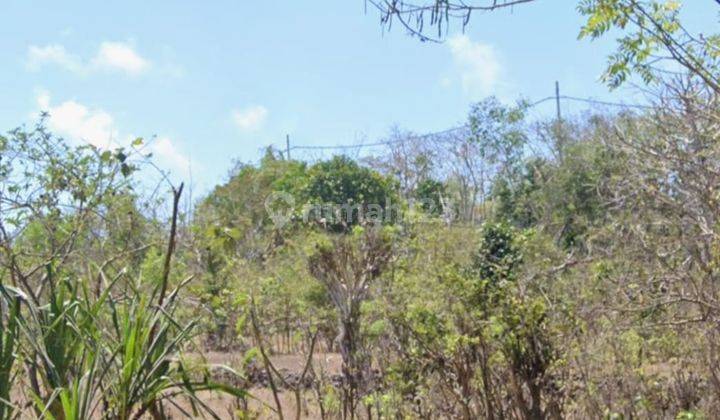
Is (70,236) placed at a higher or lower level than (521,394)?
higher

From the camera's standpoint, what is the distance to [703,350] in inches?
200

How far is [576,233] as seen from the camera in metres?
17.5

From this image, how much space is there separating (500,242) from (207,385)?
9.20m

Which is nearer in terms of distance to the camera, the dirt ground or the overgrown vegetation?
the overgrown vegetation

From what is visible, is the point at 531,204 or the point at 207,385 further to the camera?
the point at 531,204

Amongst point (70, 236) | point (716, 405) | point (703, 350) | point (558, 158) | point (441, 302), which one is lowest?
point (716, 405)

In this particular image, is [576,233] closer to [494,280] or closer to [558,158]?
[558,158]

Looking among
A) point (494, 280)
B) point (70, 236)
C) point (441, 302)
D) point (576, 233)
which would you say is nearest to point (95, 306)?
point (70, 236)

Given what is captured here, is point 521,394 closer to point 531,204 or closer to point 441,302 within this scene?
point 441,302

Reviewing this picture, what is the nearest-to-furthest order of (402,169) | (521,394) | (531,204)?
(521,394) < (531,204) < (402,169)

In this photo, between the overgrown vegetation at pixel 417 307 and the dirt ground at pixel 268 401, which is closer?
the overgrown vegetation at pixel 417 307

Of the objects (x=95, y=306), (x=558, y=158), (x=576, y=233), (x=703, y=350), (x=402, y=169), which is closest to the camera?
(x=95, y=306)

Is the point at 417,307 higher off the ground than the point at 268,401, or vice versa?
the point at 417,307

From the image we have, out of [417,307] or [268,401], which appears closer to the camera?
[417,307]
